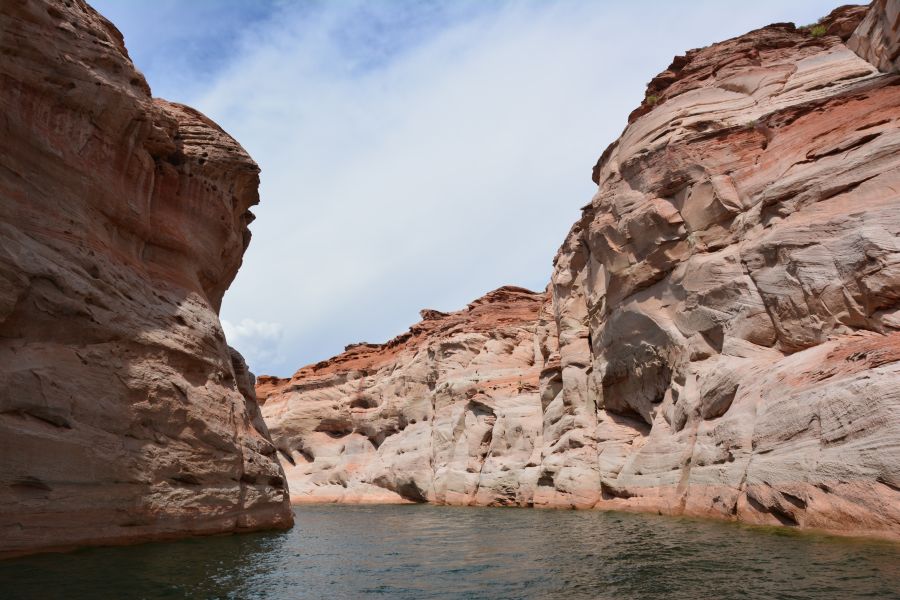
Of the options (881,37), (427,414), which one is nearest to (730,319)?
(881,37)

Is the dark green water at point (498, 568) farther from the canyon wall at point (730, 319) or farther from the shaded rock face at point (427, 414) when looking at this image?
the shaded rock face at point (427, 414)

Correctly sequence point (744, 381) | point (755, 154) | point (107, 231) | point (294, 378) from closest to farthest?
point (107, 231) → point (744, 381) → point (755, 154) → point (294, 378)

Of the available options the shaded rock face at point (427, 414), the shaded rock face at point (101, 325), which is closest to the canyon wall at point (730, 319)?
the shaded rock face at point (427, 414)

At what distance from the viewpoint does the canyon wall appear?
13.3 m

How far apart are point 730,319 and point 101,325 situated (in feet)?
57.5

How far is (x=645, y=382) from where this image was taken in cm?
2566

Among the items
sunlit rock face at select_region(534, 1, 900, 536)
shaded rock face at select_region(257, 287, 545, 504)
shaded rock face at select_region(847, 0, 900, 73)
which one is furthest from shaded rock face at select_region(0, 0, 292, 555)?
shaded rock face at select_region(847, 0, 900, 73)

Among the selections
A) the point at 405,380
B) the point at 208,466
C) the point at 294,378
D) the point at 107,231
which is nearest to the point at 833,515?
the point at 208,466

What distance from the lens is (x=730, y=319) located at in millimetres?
19844

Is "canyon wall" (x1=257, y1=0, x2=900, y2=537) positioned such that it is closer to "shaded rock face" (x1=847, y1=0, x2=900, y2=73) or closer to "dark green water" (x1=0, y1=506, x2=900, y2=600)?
"shaded rock face" (x1=847, y1=0, x2=900, y2=73)

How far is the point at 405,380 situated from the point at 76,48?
1523 inches

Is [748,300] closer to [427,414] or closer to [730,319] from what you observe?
[730,319]

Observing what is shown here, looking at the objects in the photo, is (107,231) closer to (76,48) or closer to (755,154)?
(76,48)

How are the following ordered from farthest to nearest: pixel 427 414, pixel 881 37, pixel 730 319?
pixel 427 414 → pixel 881 37 → pixel 730 319
